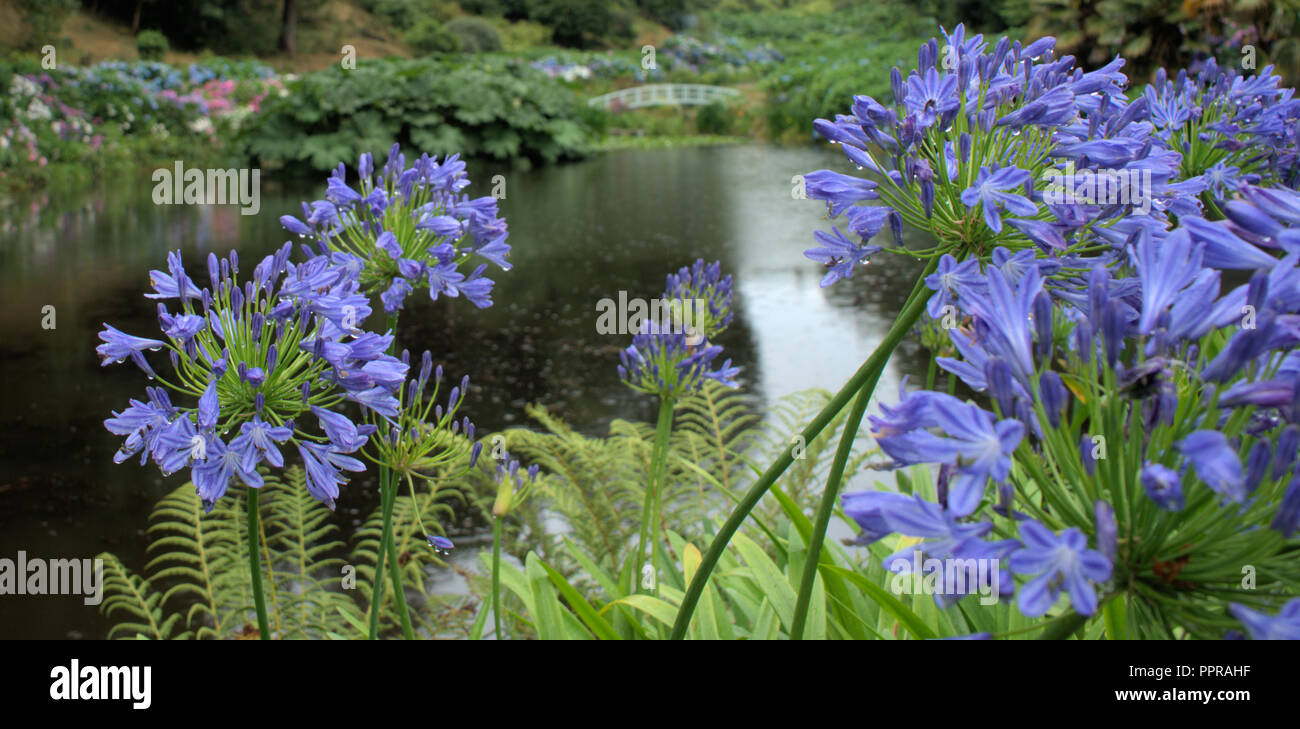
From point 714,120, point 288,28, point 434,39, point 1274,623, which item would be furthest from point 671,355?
point 288,28

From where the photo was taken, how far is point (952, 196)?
56.2 inches

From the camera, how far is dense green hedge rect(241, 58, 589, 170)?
50.4 feet

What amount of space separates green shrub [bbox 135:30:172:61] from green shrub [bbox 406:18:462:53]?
8878 mm

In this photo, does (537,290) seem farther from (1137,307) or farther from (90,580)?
(1137,307)

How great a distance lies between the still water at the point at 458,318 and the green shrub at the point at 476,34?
26.4 m

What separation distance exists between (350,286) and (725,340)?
17.4ft

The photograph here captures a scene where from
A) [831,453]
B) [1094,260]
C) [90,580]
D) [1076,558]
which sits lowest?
[90,580]

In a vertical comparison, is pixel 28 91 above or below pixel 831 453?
above

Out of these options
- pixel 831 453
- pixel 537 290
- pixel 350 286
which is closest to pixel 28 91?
pixel 537 290

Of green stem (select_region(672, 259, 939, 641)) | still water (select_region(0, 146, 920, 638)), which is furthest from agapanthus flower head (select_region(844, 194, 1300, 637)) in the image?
still water (select_region(0, 146, 920, 638))

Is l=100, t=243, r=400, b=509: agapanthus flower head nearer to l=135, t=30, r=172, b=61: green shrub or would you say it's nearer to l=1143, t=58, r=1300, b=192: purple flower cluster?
l=1143, t=58, r=1300, b=192: purple flower cluster

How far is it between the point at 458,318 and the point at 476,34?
35027mm

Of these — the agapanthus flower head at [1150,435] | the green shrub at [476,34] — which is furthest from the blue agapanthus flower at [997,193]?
the green shrub at [476,34]
